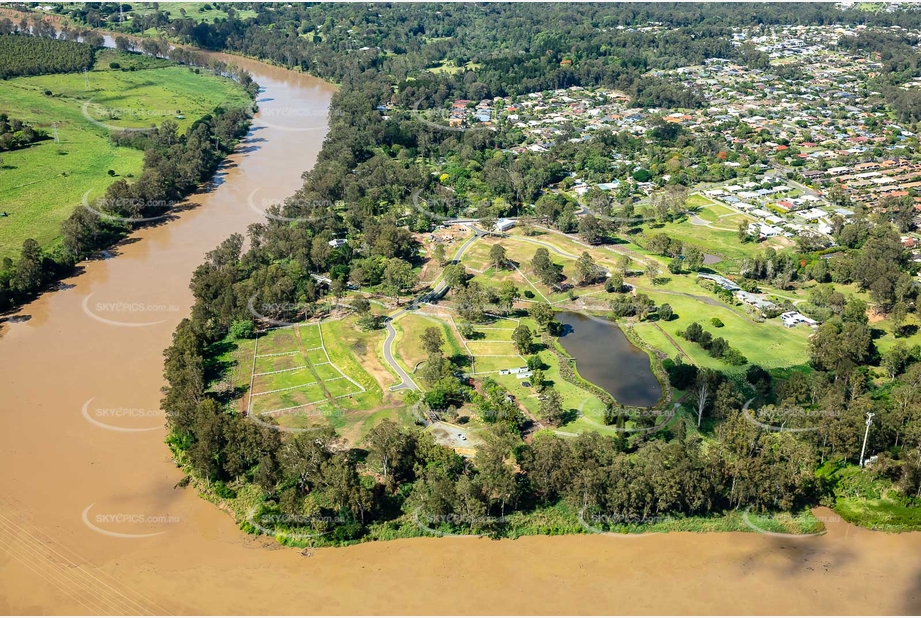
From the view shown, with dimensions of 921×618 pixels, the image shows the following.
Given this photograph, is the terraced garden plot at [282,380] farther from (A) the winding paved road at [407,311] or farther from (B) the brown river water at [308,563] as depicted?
(B) the brown river water at [308,563]

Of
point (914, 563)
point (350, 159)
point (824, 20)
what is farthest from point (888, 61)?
point (914, 563)

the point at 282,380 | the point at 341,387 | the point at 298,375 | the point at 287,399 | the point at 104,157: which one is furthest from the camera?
the point at 104,157

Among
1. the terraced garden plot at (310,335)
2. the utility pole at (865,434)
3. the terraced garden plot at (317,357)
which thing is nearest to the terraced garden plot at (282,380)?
the terraced garden plot at (317,357)

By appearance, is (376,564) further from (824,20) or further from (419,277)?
(824,20)

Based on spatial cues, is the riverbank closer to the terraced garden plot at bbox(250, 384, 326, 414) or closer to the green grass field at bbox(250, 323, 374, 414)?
the green grass field at bbox(250, 323, 374, 414)

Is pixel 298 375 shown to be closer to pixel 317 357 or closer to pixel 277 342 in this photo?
pixel 317 357

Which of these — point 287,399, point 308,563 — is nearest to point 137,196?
point 287,399

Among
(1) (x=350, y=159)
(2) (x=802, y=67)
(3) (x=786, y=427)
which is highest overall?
(2) (x=802, y=67)

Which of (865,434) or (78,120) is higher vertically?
(78,120)
